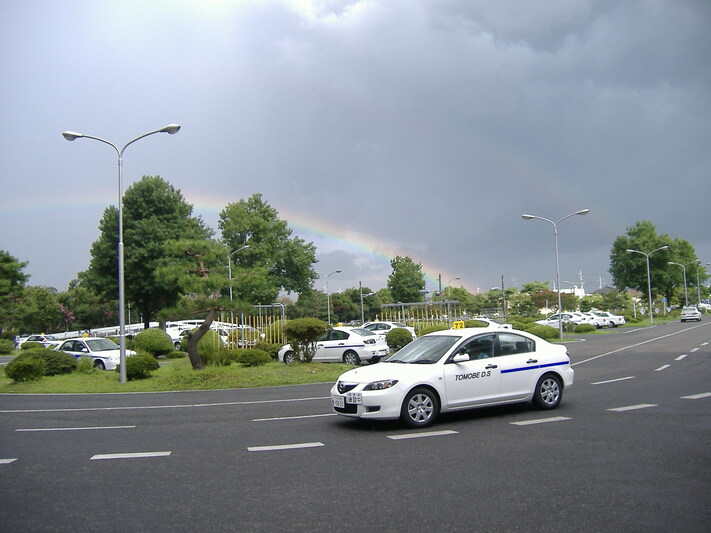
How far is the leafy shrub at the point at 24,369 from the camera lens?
837 inches

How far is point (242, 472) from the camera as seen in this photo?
7.30 m

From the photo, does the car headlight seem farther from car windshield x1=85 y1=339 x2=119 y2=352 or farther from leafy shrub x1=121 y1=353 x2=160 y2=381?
car windshield x1=85 y1=339 x2=119 y2=352

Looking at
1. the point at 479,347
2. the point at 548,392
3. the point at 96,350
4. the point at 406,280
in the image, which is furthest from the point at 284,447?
the point at 406,280

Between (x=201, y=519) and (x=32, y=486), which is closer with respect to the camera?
(x=201, y=519)

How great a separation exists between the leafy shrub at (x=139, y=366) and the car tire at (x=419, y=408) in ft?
45.4

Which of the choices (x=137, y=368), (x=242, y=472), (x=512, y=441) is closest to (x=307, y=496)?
(x=242, y=472)

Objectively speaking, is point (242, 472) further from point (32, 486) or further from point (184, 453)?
point (32, 486)

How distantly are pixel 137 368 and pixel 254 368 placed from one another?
409cm

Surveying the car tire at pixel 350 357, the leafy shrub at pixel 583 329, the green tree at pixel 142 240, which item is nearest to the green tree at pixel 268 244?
the green tree at pixel 142 240

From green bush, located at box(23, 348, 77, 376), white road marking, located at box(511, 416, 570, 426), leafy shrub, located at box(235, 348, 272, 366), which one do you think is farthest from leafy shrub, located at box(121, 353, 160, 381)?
white road marking, located at box(511, 416, 570, 426)

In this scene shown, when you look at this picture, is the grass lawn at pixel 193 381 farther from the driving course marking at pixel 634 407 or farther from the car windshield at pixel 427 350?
the driving course marking at pixel 634 407

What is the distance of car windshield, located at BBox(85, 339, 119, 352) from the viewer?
27328 millimetres

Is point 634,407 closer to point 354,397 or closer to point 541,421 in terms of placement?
point 541,421

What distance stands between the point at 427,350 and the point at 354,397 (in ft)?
5.84
